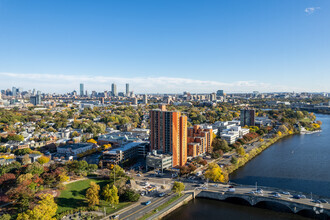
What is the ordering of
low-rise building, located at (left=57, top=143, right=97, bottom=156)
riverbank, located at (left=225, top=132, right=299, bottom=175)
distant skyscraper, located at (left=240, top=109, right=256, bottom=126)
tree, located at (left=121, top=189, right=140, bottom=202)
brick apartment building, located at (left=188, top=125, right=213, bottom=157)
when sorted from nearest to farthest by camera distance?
1. tree, located at (left=121, top=189, right=140, bottom=202)
2. riverbank, located at (left=225, top=132, right=299, bottom=175)
3. brick apartment building, located at (left=188, top=125, right=213, bottom=157)
4. low-rise building, located at (left=57, top=143, right=97, bottom=156)
5. distant skyscraper, located at (left=240, top=109, right=256, bottom=126)

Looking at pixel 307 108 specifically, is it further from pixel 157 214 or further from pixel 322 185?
pixel 157 214

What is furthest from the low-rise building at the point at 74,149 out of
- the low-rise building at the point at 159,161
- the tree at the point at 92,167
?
the low-rise building at the point at 159,161

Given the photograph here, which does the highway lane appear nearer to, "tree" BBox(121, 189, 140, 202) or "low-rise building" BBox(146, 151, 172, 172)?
"tree" BBox(121, 189, 140, 202)

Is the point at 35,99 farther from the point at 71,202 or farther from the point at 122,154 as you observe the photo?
the point at 71,202

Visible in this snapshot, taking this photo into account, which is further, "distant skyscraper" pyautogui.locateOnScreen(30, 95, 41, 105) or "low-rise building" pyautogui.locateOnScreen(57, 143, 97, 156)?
"distant skyscraper" pyautogui.locateOnScreen(30, 95, 41, 105)

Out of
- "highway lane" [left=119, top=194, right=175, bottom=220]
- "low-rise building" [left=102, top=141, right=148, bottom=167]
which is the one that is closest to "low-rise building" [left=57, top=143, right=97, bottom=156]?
"low-rise building" [left=102, top=141, right=148, bottom=167]

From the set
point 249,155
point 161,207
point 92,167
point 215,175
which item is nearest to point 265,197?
point 215,175
